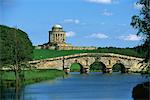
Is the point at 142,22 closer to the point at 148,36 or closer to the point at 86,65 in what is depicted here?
the point at 148,36

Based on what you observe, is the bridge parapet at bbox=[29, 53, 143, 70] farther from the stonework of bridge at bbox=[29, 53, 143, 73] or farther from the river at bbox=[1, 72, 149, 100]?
the river at bbox=[1, 72, 149, 100]

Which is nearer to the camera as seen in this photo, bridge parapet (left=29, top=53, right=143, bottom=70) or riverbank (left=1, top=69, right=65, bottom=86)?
riverbank (left=1, top=69, right=65, bottom=86)

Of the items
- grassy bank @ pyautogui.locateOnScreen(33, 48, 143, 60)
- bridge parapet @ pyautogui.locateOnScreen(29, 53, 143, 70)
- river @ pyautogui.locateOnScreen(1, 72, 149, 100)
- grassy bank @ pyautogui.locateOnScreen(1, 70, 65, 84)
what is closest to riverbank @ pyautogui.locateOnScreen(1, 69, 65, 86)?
grassy bank @ pyautogui.locateOnScreen(1, 70, 65, 84)

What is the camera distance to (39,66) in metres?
156

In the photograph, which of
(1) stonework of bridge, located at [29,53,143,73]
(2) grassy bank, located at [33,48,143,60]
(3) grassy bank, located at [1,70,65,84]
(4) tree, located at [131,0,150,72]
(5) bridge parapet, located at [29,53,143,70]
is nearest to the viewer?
(4) tree, located at [131,0,150,72]

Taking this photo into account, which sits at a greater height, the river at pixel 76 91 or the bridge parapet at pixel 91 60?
the bridge parapet at pixel 91 60

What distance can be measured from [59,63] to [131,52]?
23.4 metres

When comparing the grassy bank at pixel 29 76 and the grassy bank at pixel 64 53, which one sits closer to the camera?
the grassy bank at pixel 29 76

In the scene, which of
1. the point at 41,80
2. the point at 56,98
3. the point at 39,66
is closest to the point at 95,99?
the point at 56,98

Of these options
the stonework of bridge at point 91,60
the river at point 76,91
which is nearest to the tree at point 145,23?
the river at point 76,91

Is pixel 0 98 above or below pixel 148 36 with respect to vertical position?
below

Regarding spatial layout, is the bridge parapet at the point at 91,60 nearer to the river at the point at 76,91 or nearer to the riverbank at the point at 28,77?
the riverbank at the point at 28,77

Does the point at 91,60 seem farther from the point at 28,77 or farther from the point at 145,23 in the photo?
the point at 145,23

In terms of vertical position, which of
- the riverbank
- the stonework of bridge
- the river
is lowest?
the river
